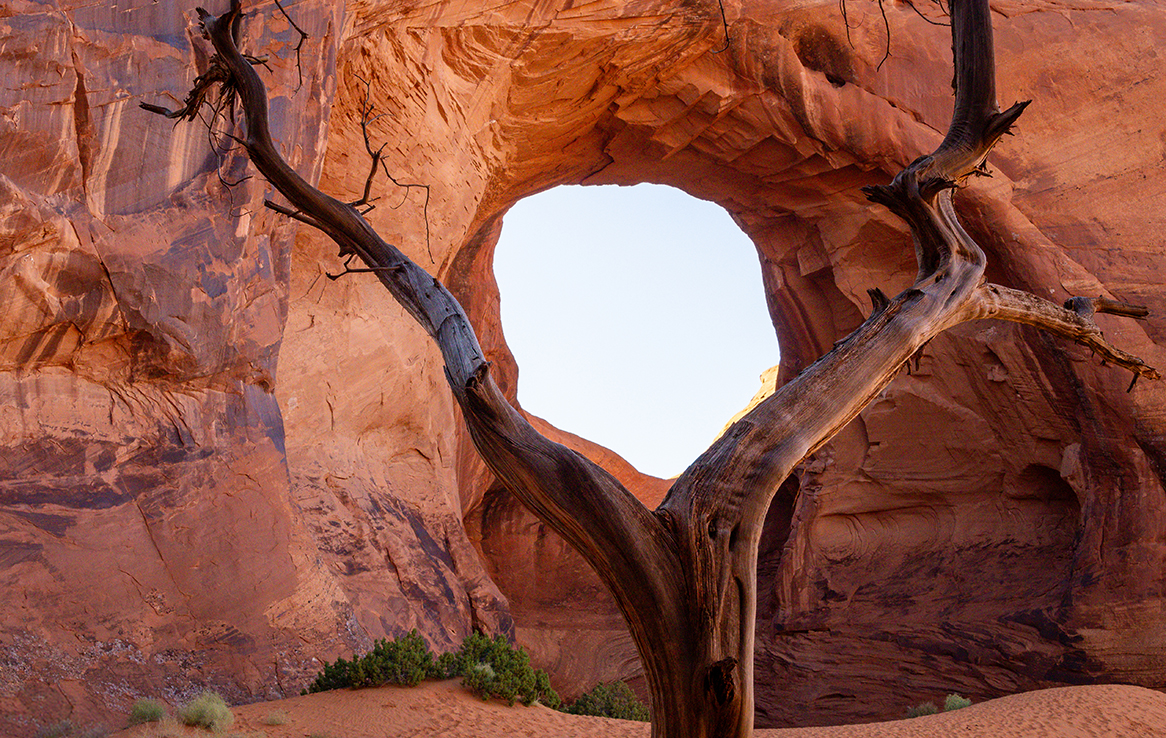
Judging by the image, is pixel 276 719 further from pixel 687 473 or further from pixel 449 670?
pixel 687 473

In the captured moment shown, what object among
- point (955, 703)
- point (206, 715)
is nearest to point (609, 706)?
point (955, 703)

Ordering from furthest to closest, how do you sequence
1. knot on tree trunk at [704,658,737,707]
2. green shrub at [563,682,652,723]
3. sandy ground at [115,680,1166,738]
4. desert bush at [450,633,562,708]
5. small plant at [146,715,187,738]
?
green shrub at [563,682,652,723], desert bush at [450,633,562,708], sandy ground at [115,680,1166,738], small plant at [146,715,187,738], knot on tree trunk at [704,658,737,707]

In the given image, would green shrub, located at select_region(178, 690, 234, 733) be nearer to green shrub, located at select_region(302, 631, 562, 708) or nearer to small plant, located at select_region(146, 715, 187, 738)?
small plant, located at select_region(146, 715, 187, 738)

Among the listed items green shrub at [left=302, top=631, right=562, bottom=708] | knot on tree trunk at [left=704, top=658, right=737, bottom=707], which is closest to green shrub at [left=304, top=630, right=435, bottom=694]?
green shrub at [left=302, top=631, right=562, bottom=708]

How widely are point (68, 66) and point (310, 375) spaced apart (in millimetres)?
4641

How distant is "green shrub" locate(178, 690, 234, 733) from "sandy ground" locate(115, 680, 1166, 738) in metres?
0.10

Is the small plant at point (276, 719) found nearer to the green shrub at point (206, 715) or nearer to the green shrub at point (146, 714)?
the green shrub at point (206, 715)

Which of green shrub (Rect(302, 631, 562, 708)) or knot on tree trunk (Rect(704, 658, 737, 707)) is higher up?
knot on tree trunk (Rect(704, 658, 737, 707))

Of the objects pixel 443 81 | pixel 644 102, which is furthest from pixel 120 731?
pixel 644 102

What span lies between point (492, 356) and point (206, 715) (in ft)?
43.9

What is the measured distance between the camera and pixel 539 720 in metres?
7.76

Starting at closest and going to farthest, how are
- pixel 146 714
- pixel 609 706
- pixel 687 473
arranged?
pixel 687 473 → pixel 146 714 → pixel 609 706

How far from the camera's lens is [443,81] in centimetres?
1175

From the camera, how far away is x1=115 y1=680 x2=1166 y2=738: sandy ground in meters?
6.46
